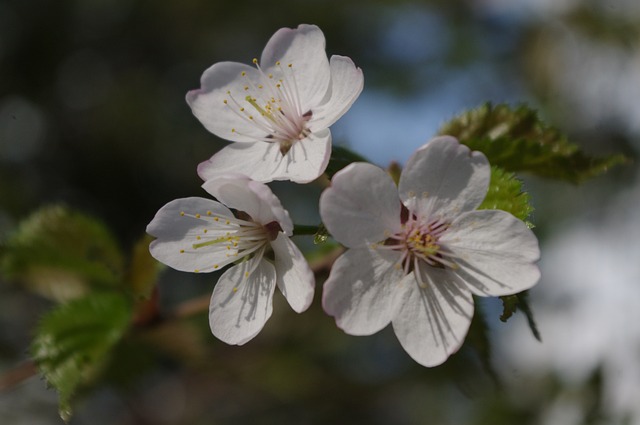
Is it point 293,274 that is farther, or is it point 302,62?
point 302,62

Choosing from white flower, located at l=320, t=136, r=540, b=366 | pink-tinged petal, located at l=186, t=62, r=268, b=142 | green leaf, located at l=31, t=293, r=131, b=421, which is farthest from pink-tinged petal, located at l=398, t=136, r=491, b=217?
green leaf, located at l=31, t=293, r=131, b=421

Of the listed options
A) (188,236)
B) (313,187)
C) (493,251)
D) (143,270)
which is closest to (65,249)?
(143,270)

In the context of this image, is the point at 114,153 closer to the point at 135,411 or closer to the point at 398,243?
the point at 135,411

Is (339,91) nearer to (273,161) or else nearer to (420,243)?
(273,161)

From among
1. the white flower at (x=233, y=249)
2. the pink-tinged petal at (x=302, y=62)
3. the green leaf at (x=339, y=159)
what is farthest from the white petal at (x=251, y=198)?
the pink-tinged petal at (x=302, y=62)

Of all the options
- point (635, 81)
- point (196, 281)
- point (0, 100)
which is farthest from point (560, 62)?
point (0, 100)

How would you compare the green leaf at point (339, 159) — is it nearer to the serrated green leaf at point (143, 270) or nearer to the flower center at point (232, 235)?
the flower center at point (232, 235)
